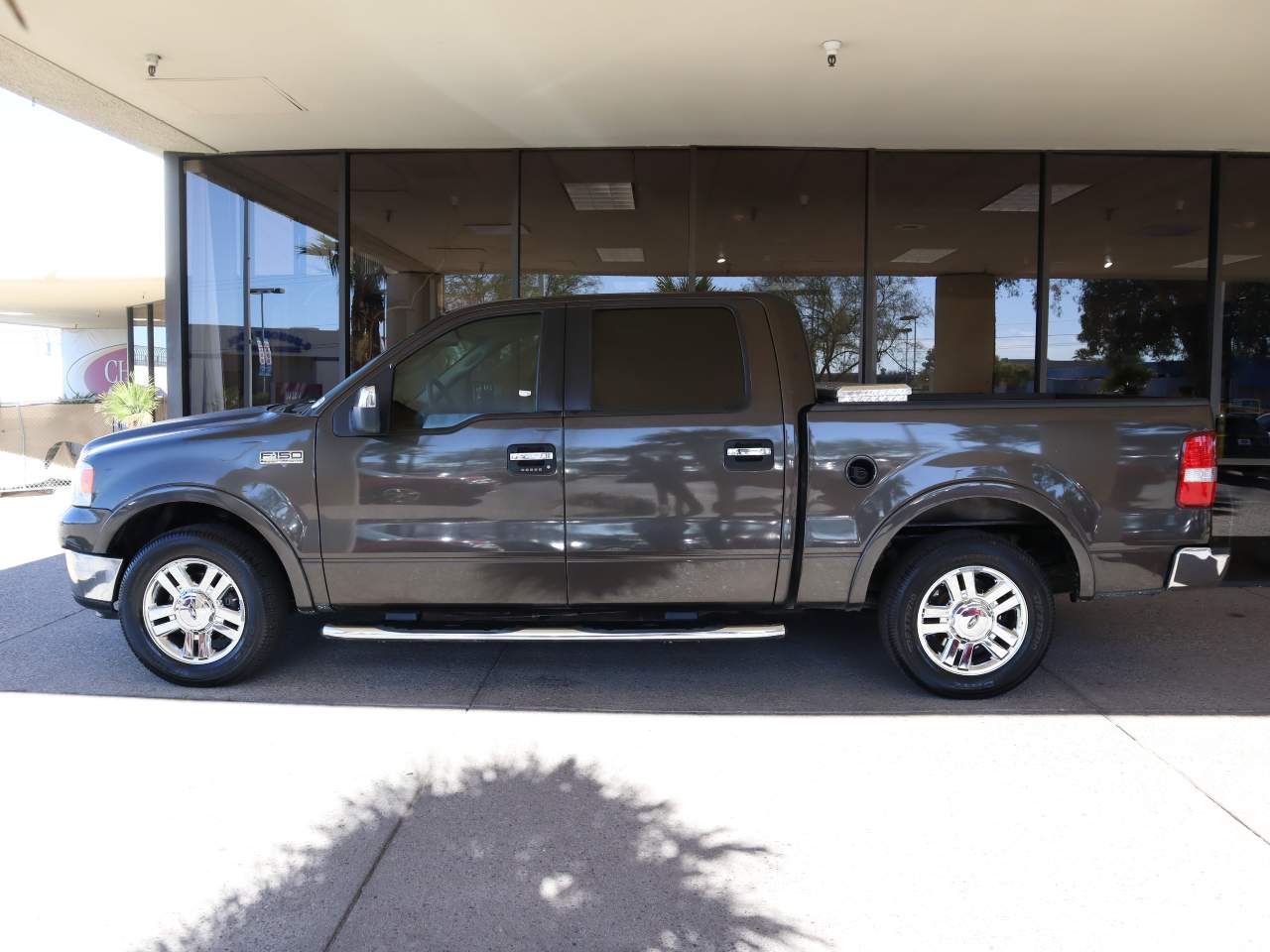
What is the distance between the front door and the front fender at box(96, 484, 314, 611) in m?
0.17

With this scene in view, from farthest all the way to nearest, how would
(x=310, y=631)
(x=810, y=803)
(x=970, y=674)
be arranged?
(x=310, y=631) → (x=970, y=674) → (x=810, y=803)

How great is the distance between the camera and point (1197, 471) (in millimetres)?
4344

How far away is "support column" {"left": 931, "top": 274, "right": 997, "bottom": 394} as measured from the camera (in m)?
9.86

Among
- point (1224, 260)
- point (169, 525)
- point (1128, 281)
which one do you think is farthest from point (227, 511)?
point (1224, 260)

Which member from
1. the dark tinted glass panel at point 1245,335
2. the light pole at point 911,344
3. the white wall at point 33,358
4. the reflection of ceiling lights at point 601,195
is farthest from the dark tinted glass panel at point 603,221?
the white wall at point 33,358

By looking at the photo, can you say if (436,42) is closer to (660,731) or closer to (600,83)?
(600,83)

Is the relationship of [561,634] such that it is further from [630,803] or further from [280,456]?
[280,456]

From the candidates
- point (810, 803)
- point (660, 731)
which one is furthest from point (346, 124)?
point (810, 803)

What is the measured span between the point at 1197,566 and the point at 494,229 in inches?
296

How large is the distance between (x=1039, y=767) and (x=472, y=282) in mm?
7986

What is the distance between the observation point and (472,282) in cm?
1007

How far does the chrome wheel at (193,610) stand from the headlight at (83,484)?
0.56m

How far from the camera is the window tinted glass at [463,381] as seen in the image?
4.54 meters

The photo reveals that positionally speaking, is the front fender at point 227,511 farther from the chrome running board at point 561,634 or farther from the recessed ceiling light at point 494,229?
the recessed ceiling light at point 494,229
